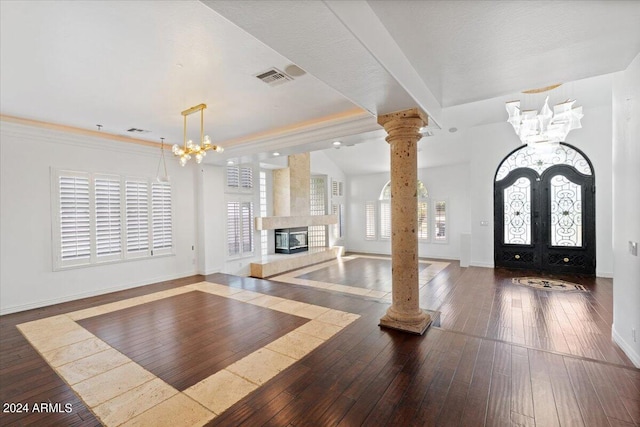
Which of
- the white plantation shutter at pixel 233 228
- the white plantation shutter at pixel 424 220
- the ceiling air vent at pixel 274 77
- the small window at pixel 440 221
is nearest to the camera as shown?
the ceiling air vent at pixel 274 77

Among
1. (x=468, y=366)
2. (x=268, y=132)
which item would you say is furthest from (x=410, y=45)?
(x=268, y=132)

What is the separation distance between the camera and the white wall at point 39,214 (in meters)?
4.47

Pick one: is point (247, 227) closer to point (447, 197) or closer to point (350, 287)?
point (350, 287)

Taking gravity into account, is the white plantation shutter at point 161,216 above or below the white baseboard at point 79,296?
above

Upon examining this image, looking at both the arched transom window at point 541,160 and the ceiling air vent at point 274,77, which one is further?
the arched transom window at point 541,160

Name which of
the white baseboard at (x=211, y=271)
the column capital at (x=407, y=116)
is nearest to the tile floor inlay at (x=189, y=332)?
the white baseboard at (x=211, y=271)

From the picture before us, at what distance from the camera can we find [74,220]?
201 inches

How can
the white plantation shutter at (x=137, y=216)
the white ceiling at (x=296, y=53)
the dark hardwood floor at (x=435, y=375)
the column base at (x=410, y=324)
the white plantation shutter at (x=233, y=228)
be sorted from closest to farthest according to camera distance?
the white ceiling at (x=296, y=53)
the dark hardwood floor at (x=435, y=375)
the column base at (x=410, y=324)
the white plantation shutter at (x=137, y=216)
the white plantation shutter at (x=233, y=228)

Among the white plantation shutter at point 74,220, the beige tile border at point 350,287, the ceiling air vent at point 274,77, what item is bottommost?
the beige tile border at point 350,287

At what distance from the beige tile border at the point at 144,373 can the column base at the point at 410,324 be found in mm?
497

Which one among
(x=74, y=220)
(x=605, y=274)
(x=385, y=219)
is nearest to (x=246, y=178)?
(x=74, y=220)

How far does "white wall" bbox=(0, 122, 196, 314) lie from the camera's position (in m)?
4.47

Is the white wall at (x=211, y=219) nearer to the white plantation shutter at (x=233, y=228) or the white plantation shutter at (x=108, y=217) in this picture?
the white plantation shutter at (x=233, y=228)

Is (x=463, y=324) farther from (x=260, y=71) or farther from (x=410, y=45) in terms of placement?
(x=260, y=71)
